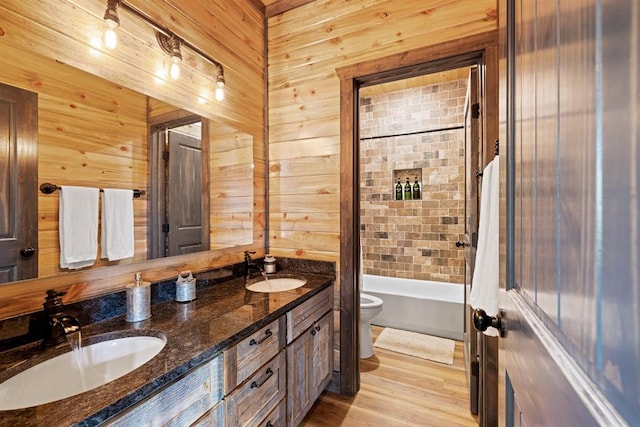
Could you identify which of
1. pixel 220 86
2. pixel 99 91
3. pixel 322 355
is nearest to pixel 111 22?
pixel 99 91

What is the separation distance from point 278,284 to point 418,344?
1601 mm

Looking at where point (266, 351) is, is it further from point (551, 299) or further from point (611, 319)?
point (611, 319)

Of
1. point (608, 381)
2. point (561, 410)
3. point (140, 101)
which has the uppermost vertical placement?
point (140, 101)

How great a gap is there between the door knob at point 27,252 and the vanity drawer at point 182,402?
0.72 metres

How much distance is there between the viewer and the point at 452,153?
329 cm

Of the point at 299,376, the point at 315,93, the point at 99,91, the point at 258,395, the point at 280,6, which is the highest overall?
the point at 280,6

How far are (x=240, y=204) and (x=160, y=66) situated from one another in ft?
3.07

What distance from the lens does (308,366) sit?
165 centimetres

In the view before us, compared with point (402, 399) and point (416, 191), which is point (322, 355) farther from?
point (416, 191)

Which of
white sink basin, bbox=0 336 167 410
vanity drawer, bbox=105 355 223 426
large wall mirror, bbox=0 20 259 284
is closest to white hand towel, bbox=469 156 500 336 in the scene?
vanity drawer, bbox=105 355 223 426

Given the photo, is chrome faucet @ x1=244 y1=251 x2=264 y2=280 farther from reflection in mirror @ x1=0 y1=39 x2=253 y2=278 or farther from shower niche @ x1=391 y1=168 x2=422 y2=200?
shower niche @ x1=391 y1=168 x2=422 y2=200

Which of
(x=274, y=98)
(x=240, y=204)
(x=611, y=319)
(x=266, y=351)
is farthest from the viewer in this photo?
(x=274, y=98)

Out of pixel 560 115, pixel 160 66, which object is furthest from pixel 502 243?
pixel 160 66

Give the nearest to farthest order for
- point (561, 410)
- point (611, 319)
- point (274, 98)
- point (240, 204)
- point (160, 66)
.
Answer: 1. point (611, 319)
2. point (561, 410)
3. point (160, 66)
4. point (240, 204)
5. point (274, 98)
